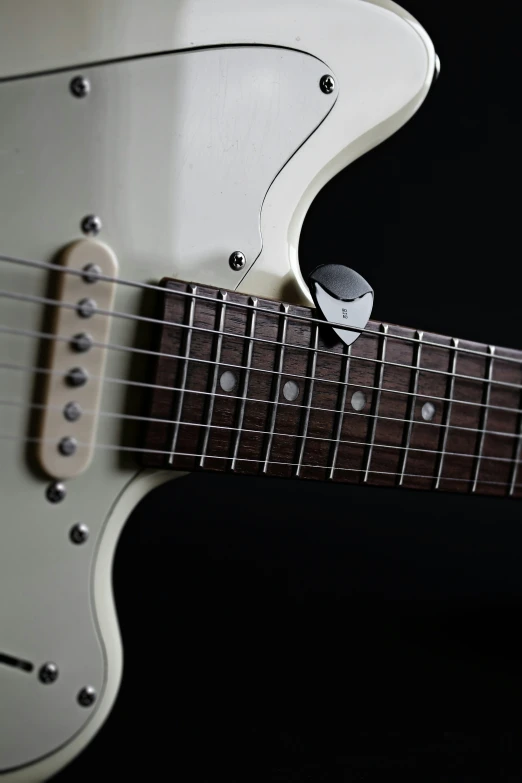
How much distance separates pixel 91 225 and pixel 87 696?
1.12ft

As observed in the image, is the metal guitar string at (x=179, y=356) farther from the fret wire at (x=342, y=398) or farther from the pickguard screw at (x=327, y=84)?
the pickguard screw at (x=327, y=84)

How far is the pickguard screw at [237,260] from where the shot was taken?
0.72 m

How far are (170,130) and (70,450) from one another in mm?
253

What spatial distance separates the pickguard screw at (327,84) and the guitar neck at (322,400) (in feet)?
0.63

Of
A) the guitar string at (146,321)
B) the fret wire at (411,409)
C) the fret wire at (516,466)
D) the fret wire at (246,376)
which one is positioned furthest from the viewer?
the fret wire at (516,466)

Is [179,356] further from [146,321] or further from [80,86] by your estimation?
[80,86]

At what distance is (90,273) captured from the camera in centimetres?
63

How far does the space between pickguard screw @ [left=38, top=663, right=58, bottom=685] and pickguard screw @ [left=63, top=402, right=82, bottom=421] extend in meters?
0.18

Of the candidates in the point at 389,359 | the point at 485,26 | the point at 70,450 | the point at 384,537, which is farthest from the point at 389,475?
the point at 485,26

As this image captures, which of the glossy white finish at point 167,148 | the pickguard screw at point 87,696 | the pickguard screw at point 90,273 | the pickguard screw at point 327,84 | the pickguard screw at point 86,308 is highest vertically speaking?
the pickguard screw at point 327,84

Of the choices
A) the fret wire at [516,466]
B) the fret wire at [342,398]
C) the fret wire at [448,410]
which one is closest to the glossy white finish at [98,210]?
the fret wire at [342,398]

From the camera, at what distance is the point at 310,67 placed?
75 centimetres

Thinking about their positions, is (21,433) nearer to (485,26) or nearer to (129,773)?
(129,773)

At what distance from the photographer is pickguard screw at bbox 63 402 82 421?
0.63 metres
